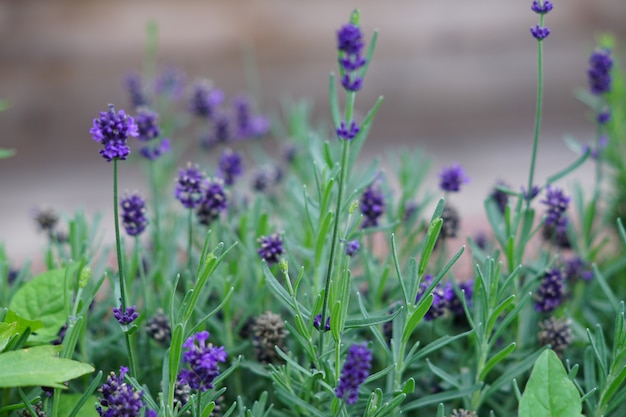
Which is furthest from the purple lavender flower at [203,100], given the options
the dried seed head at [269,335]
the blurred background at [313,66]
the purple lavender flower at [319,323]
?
the blurred background at [313,66]

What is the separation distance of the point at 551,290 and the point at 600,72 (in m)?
0.31

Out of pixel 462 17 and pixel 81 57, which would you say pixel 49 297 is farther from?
pixel 462 17

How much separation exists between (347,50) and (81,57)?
93.1 inches

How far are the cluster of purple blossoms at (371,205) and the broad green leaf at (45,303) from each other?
1.15 feet

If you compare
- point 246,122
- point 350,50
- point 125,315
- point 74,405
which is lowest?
point 74,405

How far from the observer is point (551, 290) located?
33.3 inches

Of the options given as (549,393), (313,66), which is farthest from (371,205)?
(313,66)

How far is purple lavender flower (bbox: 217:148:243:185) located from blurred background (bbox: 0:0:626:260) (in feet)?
5.24

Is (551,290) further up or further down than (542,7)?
further down

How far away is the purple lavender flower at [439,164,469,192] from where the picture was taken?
2.97 feet

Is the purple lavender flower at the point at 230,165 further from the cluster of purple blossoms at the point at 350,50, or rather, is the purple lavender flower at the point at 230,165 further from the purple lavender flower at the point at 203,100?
the cluster of purple blossoms at the point at 350,50

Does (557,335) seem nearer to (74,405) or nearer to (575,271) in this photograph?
(575,271)

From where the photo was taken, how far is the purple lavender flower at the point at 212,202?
2.76 feet

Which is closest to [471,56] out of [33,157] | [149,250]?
[33,157]
